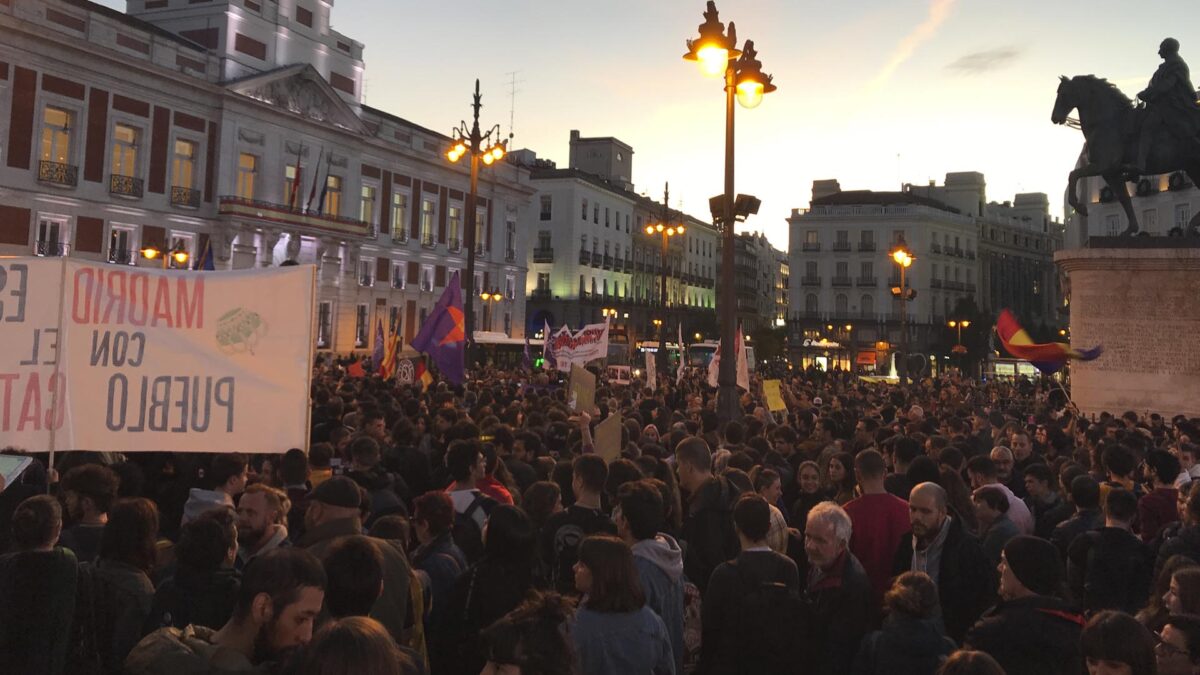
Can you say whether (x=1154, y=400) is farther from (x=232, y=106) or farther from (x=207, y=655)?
(x=232, y=106)

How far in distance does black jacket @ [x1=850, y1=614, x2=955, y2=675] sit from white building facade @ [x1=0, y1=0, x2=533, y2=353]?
3838cm

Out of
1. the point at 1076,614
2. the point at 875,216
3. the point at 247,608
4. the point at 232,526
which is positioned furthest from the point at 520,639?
the point at 875,216

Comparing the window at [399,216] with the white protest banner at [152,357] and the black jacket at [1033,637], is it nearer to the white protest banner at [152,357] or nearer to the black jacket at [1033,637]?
the white protest banner at [152,357]

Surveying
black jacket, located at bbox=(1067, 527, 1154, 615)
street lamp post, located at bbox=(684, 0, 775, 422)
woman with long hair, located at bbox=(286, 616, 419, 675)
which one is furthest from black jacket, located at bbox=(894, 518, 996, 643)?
street lamp post, located at bbox=(684, 0, 775, 422)

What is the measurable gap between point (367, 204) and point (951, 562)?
52970 millimetres

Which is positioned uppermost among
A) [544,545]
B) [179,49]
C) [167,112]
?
[179,49]

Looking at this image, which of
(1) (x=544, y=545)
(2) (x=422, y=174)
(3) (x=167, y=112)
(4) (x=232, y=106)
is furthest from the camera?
(2) (x=422, y=174)

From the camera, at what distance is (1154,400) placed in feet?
58.7

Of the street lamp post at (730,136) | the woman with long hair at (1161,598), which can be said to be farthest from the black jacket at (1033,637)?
the street lamp post at (730,136)

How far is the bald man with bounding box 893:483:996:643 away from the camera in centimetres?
512

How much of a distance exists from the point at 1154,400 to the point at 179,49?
41.9 metres

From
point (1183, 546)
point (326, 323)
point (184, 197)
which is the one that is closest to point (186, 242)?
point (184, 197)

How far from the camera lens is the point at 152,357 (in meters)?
6.15

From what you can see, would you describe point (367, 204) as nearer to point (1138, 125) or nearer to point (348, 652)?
point (1138, 125)
